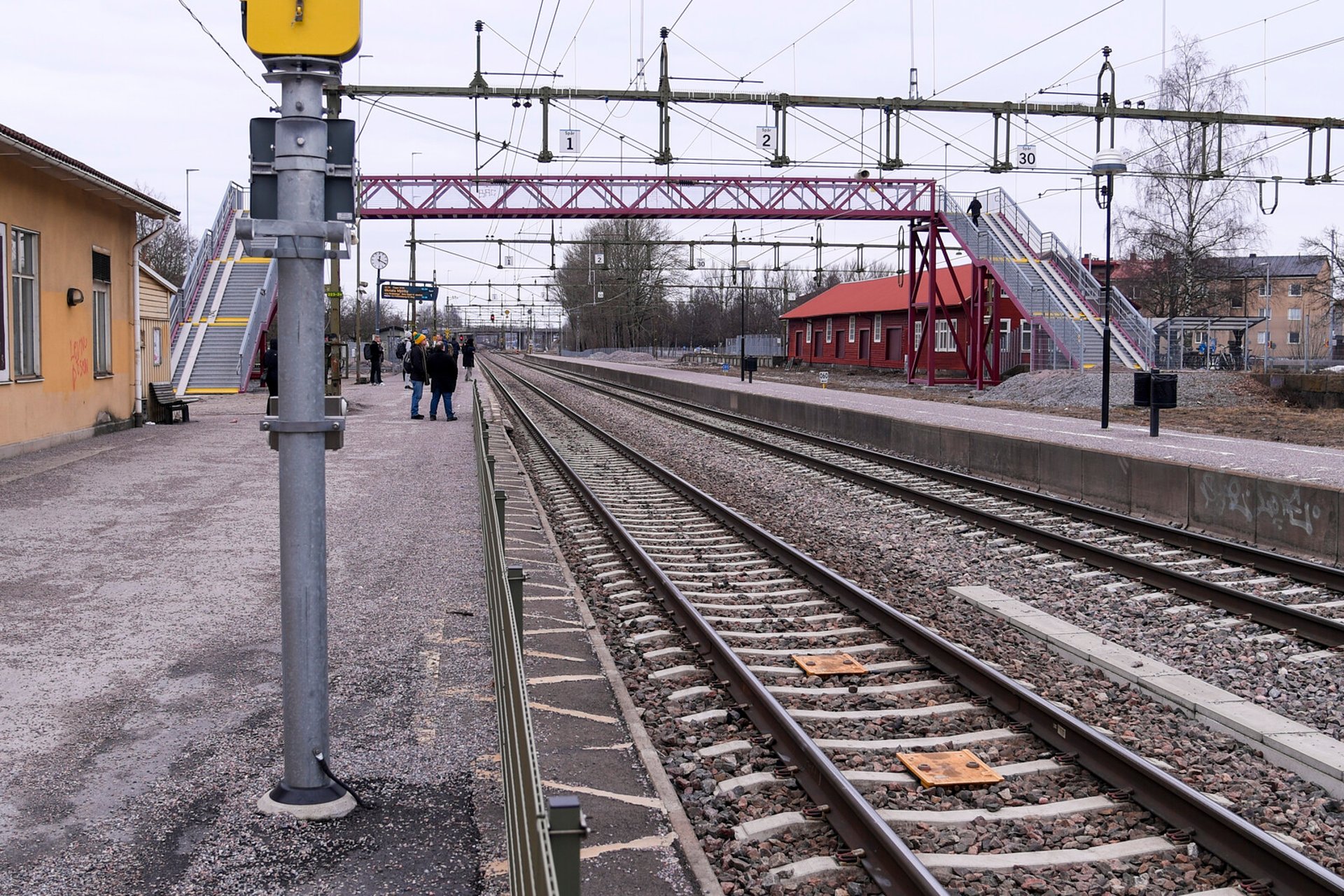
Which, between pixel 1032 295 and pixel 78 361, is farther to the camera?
pixel 1032 295

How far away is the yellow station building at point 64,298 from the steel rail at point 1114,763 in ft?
39.7

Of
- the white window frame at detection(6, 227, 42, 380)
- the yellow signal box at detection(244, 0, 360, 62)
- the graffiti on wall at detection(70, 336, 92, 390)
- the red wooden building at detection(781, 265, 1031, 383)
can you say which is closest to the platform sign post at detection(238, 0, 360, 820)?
the yellow signal box at detection(244, 0, 360, 62)

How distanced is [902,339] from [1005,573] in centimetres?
4800

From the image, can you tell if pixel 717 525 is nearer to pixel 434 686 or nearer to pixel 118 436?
pixel 434 686

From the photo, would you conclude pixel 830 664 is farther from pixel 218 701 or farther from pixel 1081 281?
pixel 1081 281

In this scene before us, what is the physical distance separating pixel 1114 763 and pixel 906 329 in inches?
2066

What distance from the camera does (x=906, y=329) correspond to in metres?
56.3

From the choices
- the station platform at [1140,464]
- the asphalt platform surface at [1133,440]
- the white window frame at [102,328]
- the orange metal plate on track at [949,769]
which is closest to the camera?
the orange metal plate on track at [949,769]

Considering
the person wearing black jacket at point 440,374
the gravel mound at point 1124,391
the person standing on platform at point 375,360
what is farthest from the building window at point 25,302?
the person standing on platform at point 375,360

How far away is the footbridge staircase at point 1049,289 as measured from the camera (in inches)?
1366

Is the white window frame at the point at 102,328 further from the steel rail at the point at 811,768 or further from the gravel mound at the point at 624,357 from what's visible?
the gravel mound at the point at 624,357

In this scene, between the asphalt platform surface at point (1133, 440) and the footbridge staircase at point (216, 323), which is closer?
the asphalt platform surface at point (1133, 440)

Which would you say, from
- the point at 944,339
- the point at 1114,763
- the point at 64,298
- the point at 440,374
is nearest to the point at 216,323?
the point at 440,374

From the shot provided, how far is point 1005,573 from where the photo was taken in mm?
9953
